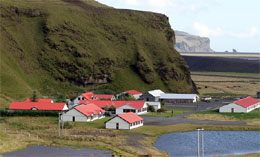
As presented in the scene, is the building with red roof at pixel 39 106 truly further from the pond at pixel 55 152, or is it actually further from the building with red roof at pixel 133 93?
the building with red roof at pixel 133 93

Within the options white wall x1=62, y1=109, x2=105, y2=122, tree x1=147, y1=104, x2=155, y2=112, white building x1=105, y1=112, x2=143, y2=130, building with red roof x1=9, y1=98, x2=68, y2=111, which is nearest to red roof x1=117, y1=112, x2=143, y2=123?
white building x1=105, y1=112, x2=143, y2=130

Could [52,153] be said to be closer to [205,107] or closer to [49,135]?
[49,135]

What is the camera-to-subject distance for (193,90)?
156m

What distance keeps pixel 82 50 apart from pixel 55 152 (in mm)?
87044

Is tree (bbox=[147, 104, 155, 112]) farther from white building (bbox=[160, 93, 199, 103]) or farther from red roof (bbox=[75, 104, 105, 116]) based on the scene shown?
white building (bbox=[160, 93, 199, 103])

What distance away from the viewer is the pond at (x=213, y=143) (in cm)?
6462

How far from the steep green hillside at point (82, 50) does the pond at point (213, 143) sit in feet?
176

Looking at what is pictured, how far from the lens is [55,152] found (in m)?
60.1

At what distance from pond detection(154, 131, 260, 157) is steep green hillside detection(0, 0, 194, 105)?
2113 inches

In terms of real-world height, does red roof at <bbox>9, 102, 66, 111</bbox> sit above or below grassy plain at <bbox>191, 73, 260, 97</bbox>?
below

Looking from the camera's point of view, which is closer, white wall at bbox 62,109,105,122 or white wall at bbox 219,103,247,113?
white wall at bbox 62,109,105,122

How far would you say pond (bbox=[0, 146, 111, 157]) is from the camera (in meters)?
58.5

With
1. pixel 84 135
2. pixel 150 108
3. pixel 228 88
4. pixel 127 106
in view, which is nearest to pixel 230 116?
pixel 150 108

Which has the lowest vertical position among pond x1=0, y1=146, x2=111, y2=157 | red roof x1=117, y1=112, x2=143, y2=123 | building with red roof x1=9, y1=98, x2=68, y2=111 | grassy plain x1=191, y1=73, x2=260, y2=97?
pond x1=0, y1=146, x2=111, y2=157
